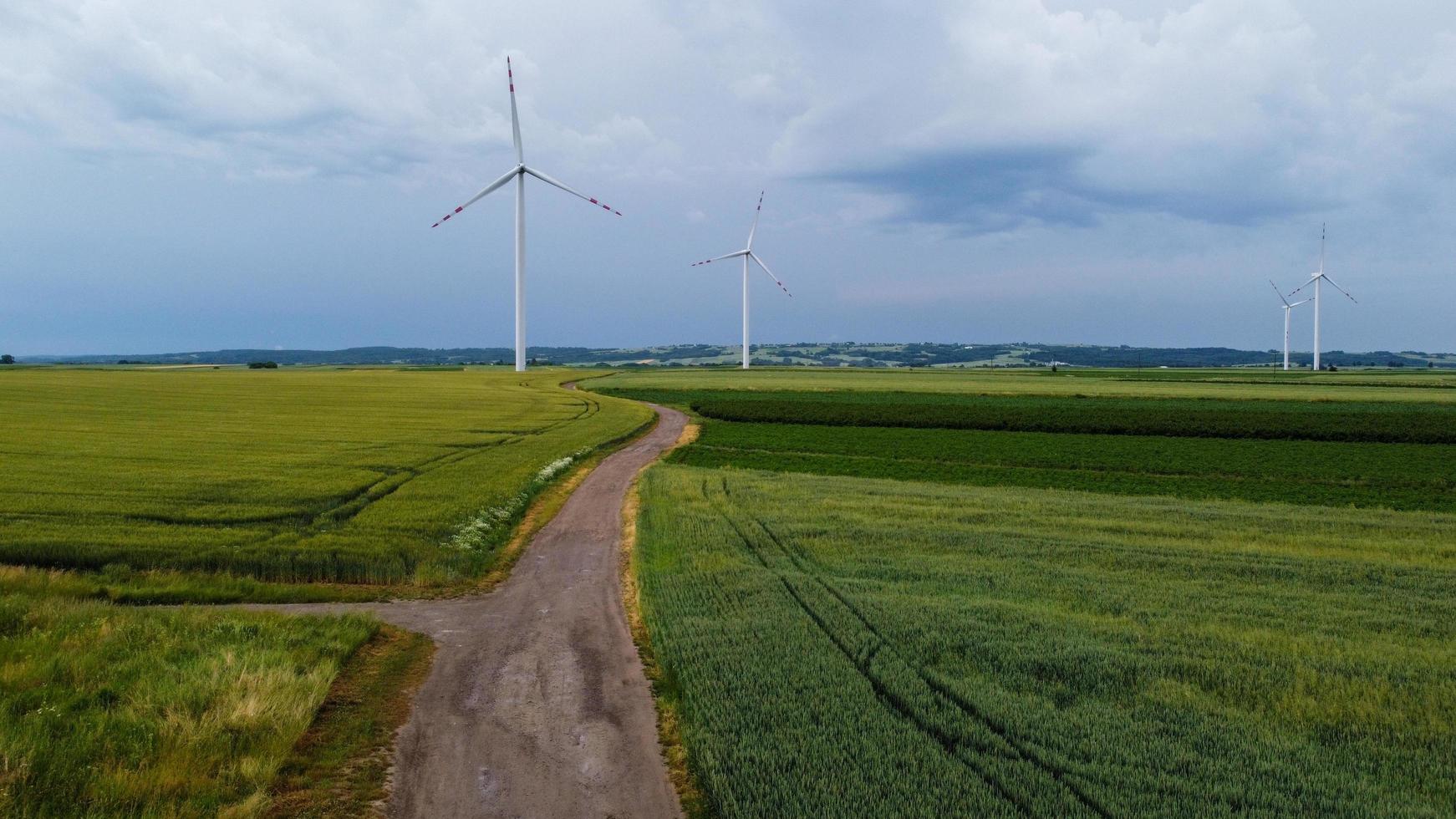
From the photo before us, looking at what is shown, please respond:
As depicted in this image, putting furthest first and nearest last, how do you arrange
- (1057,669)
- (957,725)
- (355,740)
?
(1057,669)
(355,740)
(957,725)

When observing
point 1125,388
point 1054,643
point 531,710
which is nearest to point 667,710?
point 531,710

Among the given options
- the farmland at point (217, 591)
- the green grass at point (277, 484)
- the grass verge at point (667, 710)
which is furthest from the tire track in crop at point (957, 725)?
the green grass at point (277, 484)

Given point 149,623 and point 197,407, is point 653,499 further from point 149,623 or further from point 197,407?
point 197,407

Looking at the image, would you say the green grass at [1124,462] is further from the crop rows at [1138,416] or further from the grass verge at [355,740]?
the grass verge at [355,740]

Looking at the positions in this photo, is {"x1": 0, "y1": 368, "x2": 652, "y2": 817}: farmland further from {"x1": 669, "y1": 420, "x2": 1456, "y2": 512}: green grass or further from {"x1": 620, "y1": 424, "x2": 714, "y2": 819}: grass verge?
{"x1": 669, "y1": 420, "x2": 1456, "y2": 512}: green grass

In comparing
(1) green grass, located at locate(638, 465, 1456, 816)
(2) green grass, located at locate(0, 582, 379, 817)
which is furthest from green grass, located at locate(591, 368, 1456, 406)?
(2) green grass, located at locate(0, 582, 379, 817)

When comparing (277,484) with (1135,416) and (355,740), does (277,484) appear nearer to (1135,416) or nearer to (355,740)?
(355,740)

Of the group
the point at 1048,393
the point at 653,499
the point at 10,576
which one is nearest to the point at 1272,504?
the point at 653,499
